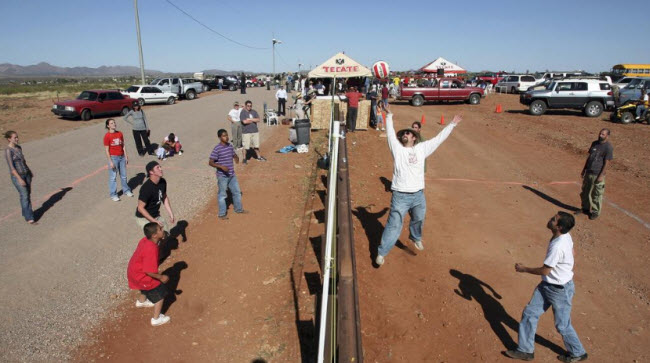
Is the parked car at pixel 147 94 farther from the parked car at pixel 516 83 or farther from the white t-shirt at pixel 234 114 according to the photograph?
the parked car at pixel 516 83

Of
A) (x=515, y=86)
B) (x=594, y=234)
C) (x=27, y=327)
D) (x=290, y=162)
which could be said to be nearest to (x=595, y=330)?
(x=594, y=234)

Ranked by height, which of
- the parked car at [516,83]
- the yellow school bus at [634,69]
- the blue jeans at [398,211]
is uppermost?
the yellow school bus at [634,69]

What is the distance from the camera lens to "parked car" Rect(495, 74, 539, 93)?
1410 inches

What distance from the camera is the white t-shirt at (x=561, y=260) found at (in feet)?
12.7

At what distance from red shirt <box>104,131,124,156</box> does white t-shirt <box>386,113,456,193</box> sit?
19.7 feet

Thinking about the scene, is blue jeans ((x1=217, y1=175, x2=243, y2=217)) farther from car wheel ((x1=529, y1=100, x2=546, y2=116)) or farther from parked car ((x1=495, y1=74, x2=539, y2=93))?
parked car ((x1=495, y1=74, x2=539, y2=93))

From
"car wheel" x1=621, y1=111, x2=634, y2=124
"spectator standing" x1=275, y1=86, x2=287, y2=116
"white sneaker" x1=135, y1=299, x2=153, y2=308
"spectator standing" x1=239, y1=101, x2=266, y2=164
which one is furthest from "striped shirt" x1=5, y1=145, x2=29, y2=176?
"car wheel" x1=621, y1=111, x2=634, y2=124

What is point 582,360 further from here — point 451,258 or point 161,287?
point 161,287

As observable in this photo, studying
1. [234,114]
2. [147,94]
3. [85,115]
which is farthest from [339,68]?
[147,94]

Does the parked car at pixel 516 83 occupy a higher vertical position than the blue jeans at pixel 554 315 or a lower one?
higher

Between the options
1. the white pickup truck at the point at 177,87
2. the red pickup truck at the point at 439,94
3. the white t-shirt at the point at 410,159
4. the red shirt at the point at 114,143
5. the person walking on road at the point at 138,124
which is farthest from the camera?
the white pickup truck at the point at 177,87

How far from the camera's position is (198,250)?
650 cm

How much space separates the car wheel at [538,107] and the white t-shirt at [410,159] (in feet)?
67.1

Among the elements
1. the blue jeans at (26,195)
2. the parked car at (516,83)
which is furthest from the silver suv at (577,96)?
the blue jeans at (26,195)
